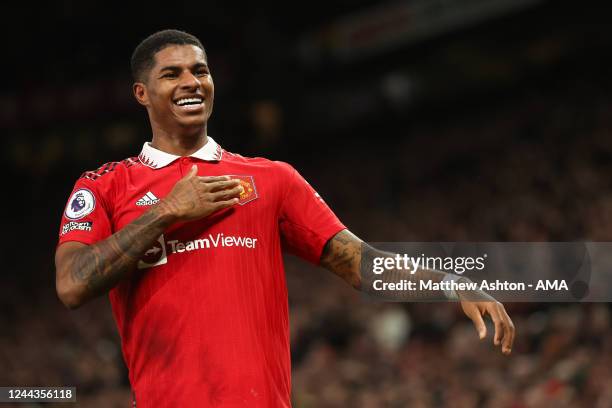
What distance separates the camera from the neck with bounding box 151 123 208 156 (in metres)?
3.28

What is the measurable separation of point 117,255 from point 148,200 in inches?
12.3

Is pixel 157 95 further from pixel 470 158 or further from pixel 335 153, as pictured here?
pixel 335 153

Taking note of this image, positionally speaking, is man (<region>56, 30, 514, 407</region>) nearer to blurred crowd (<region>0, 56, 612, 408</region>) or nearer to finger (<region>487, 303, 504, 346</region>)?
finger (<region>487, 303, 504, 346</region>)

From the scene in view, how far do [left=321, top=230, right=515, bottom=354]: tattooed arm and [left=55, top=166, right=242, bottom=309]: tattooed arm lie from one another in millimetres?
540

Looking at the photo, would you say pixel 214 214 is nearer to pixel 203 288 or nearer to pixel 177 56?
pixel 203 288

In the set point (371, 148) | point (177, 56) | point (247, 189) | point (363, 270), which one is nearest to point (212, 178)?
point (247, 189)

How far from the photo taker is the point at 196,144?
10.8ft

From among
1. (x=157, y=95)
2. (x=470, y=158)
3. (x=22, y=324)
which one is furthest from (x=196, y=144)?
(x=22, y=324)

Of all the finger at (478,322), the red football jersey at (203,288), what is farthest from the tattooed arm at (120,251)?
the finger at (478,322)

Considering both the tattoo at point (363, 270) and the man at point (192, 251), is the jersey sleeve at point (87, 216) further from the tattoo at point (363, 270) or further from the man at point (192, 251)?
the tattoo at point (363, 270)

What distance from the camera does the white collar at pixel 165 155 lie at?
324cm

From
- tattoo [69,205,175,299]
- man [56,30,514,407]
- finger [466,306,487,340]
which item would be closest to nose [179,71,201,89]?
man [56,30,514,407]

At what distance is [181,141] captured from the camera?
3.29 meters

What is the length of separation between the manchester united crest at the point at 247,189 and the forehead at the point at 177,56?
0.43 metres
